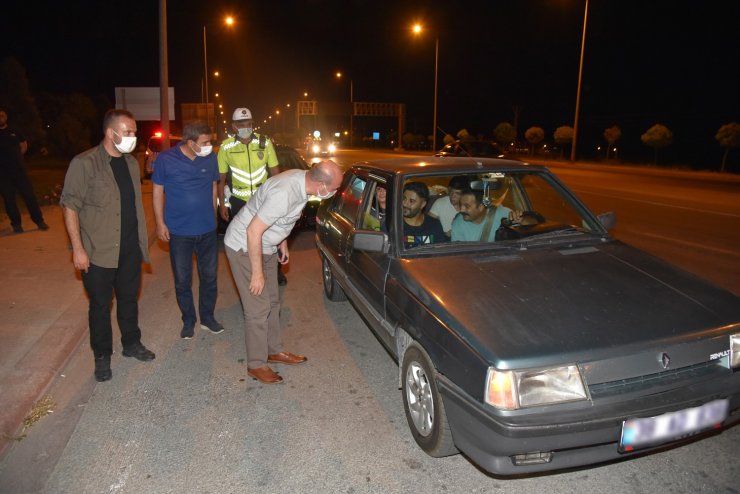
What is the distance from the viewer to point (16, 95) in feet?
81.1

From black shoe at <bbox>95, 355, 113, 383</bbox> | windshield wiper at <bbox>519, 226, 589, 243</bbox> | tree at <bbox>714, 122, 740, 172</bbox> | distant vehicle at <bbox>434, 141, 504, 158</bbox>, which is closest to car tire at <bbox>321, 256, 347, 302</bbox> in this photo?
black shoe at <bbox>95, 355, 113, 383</bbox>

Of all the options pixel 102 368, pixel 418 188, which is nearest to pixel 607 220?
pixel 418 188

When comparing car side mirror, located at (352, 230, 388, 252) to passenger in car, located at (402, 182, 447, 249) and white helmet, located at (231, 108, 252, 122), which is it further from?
white helmet, located at (231, 108, 252, 122)

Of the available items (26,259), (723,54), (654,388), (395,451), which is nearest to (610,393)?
(654,388)

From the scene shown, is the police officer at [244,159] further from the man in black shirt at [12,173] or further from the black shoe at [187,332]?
the man in black shirt at [12,173]

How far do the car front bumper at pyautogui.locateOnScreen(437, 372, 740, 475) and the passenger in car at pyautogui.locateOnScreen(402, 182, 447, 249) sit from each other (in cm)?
173

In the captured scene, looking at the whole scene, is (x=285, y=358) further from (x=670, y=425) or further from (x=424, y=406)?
(x=670, y=425)

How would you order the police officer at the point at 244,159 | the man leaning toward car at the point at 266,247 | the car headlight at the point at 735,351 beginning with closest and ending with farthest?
the car headlight at the point at 735,351
the man leaning toward car at the point at 266,247
the police officer at the point at 244,159

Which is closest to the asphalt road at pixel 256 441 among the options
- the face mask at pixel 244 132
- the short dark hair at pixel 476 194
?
the short dark hair at pixel 476 194

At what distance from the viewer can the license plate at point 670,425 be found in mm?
2684

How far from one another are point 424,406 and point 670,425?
1.24m

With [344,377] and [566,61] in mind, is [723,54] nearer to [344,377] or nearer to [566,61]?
[566,61]

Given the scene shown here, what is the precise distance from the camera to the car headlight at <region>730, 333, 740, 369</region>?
2.93m

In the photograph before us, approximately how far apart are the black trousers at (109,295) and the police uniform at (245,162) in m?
1.62
